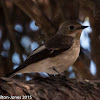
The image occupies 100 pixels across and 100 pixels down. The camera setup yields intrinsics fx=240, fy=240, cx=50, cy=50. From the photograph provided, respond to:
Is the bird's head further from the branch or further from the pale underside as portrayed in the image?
the branch

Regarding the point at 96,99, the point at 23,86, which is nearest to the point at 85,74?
the point at 96,99

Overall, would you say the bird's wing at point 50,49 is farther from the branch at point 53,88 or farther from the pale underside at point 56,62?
the branch at point 53,88

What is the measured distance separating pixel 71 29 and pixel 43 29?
1.68 feet

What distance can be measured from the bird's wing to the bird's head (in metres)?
0.15

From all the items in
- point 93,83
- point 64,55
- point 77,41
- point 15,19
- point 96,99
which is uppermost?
point 15,19

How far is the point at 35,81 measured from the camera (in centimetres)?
318

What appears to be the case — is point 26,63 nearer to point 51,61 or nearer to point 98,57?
point 51,61

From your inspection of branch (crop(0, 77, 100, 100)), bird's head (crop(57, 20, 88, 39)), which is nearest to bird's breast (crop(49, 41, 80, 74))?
branch (crop(0, 77, 100, 100))

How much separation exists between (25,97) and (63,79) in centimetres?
90

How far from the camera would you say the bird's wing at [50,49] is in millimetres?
3730

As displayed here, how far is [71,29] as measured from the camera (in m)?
4.29

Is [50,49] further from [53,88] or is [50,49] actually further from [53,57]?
[53,88]

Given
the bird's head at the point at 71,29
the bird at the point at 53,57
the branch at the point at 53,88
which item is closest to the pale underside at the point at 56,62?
the bird at the point at 53,57

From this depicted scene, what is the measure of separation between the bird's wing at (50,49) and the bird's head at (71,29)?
0.49 ft
